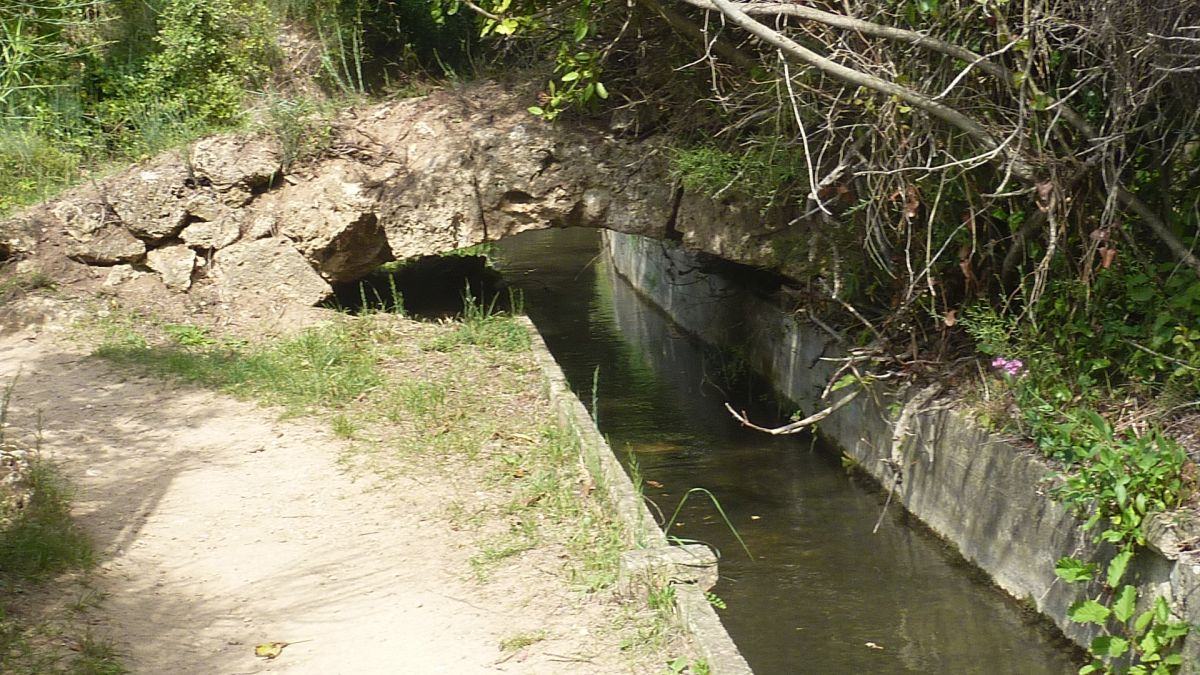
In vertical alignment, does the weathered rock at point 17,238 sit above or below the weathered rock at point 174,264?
above

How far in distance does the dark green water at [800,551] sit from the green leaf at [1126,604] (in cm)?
80

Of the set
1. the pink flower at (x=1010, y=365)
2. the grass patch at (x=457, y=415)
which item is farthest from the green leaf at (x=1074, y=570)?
the grass patch at (x=457, y=415)

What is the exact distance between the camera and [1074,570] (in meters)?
6.21

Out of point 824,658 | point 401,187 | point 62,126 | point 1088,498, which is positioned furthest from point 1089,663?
point 62,126

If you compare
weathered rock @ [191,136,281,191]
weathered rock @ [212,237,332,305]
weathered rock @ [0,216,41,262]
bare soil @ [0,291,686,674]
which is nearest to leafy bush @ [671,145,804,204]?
bare soil @ [0,291,686,674]

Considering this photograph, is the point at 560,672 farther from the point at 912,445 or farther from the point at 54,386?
the point at 54,386

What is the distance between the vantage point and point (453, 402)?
8.45 metres

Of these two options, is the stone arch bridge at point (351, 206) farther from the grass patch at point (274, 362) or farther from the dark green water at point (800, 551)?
the dark green water at point (800, 551)

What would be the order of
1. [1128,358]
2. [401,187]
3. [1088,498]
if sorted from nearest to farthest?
[1088,498] < [1128,358] < [401,187]

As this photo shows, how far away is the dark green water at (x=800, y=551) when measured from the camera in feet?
22.3

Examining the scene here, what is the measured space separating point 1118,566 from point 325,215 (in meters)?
7.11

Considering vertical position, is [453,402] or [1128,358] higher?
[1128,358]

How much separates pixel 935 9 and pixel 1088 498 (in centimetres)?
273

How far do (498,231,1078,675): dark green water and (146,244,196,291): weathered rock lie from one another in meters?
3.90
